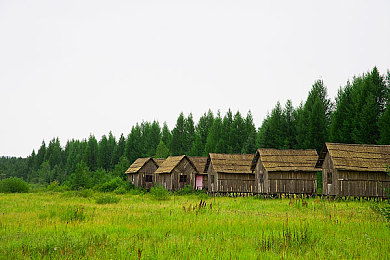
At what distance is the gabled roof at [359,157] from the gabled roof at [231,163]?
10.7m

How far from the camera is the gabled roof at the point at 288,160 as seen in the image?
33.8 metres

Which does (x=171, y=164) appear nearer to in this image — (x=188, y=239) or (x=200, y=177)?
(x=200, y=177)

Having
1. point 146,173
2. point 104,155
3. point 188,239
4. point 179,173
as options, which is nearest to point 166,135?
point 104,155

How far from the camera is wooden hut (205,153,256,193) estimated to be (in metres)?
39.3

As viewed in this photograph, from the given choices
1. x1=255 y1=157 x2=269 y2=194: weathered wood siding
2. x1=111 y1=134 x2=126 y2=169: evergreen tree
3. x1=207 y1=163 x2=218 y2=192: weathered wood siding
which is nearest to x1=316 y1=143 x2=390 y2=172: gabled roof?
x1=255 y1=157 x2=269 y2=194: weathered wood siding

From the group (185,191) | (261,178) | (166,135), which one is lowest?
(185,191)

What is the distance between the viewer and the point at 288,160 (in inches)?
1363

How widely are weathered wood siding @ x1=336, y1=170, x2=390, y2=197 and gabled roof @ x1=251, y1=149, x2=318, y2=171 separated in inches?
157

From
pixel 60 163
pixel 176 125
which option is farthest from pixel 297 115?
pixel 60 163

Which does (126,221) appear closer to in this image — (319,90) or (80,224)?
(80,224)

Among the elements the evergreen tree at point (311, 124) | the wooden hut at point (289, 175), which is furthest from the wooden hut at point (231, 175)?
the evergreen tree at point (311, 124)

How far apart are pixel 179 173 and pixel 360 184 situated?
74.9ft

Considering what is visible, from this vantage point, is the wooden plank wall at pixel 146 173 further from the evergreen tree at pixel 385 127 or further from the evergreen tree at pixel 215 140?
the evergreen tree at pixel 385 127

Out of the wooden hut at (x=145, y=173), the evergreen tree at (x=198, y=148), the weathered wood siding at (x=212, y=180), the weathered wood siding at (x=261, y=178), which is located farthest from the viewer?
the evergreen tree at (x=198, y=148)
